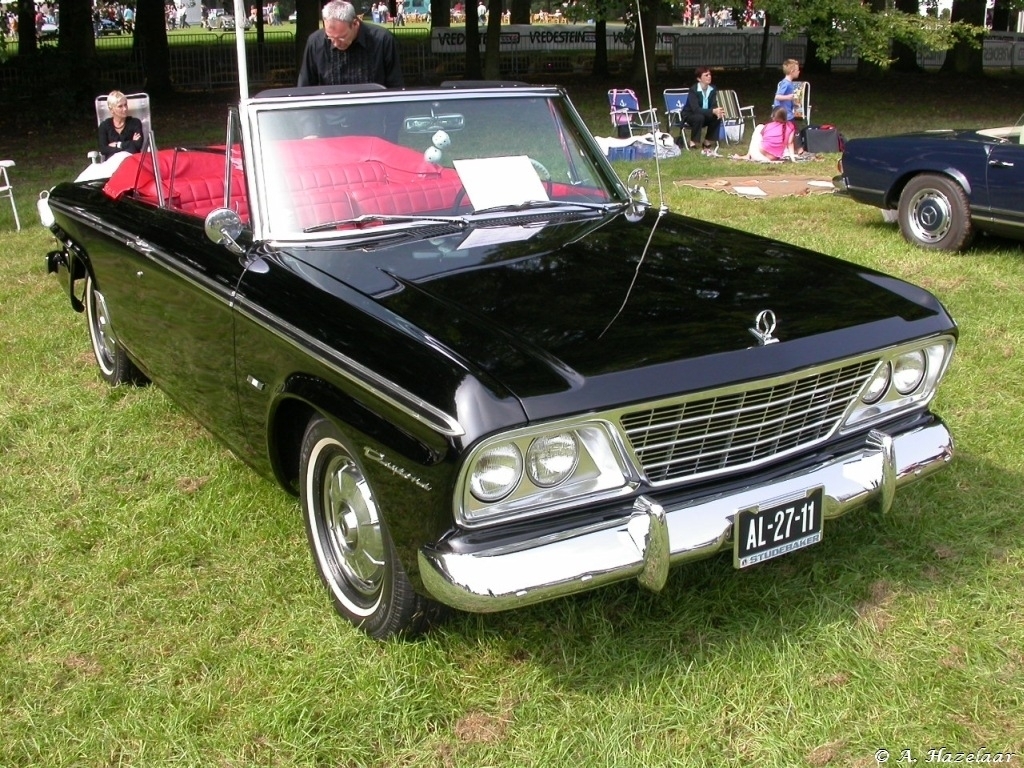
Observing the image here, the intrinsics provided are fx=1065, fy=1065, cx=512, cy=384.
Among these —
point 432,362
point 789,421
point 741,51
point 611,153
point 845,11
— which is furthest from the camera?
point 741,51

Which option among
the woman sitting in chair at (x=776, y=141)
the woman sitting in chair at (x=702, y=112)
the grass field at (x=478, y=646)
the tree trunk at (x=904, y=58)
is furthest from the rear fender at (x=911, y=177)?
the tree trunk at (x=904, y=58)

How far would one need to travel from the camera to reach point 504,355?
9.49 ft

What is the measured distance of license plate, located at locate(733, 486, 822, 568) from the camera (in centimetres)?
306

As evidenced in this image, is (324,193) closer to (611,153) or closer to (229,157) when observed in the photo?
(229,157)

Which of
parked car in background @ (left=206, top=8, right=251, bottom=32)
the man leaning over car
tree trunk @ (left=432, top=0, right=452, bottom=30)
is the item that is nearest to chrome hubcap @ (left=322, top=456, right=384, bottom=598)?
the man leaning over car

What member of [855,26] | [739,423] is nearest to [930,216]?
[739,423]

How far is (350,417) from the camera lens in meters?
3.05

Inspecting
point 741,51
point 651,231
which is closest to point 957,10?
point 741,51

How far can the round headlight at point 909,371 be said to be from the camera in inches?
141

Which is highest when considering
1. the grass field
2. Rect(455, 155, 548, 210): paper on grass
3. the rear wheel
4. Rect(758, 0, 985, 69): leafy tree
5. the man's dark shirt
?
Rect(758, 0, 985, 69): leafy tree

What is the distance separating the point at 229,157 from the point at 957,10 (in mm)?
30025

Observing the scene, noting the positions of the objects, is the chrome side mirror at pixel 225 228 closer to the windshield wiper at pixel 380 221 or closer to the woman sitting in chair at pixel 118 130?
the windshield wiper at pixel 380 221

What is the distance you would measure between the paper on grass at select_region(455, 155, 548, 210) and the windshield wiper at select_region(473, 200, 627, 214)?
2 centimetres

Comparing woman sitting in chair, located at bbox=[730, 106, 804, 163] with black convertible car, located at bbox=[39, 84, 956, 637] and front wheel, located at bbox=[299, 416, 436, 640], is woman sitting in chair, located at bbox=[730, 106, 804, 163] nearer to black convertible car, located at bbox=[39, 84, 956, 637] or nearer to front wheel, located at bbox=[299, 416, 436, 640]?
black convertible car, located at bbox=[39, 84, 956, 637]
